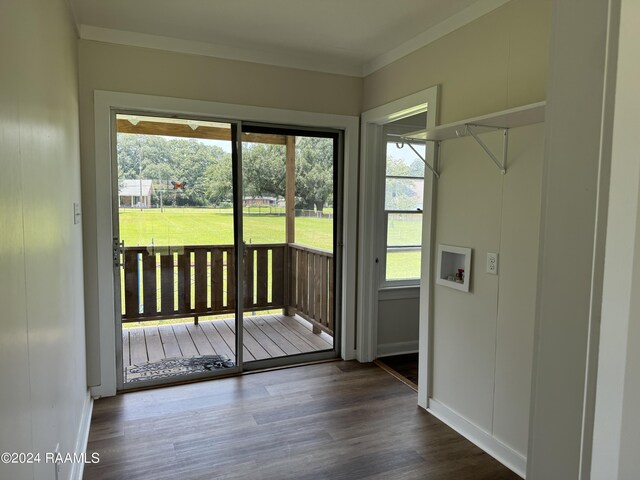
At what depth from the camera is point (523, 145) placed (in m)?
2.25

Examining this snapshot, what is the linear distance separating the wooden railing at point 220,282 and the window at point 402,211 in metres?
0.65

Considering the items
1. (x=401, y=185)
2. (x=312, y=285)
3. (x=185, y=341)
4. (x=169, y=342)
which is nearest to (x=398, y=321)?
(x=312, y=285)

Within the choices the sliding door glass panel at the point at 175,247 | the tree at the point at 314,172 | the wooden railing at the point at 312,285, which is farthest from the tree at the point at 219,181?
the wooden railing at the point at 312,285

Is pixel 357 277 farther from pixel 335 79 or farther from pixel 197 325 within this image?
pixel 335 79

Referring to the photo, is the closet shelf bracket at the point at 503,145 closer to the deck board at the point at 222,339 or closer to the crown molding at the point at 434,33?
the crown molding at the point at 434,33

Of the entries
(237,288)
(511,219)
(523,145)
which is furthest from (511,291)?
(237,288)

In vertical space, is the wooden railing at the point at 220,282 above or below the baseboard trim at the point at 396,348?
above

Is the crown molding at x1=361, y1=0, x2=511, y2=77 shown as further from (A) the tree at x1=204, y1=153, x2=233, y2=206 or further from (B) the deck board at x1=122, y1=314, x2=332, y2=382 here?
(B) the deck board at x1=122, y1=314, x2=332, y2=382

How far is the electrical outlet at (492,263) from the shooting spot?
2.45 meters

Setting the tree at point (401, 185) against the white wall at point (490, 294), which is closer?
the white wall at point (490, 294)

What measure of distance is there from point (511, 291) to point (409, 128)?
2.18 m

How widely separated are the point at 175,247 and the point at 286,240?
0.91m

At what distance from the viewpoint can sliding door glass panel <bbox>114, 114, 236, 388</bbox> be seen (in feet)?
10.5

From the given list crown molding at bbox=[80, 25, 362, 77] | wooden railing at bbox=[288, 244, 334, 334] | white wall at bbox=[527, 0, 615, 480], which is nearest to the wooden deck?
wooden railing at bbox=[288, 244, 334, 334]
